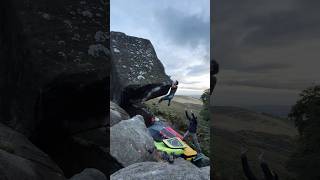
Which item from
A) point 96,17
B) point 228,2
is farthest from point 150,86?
point 228,2

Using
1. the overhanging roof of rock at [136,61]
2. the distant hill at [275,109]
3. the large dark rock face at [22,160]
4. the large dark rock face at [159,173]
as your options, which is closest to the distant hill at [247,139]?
the distant hill at [275,109]

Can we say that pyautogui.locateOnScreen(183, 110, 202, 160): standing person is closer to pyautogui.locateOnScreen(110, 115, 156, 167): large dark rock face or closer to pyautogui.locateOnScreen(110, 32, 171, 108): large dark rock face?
pyautogui.locateOnScreen(110, 32, 171, 108): large dark rock face

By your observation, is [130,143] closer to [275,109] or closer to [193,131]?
[193,131]

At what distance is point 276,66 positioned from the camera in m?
2.16

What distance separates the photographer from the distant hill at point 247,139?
2219 millimetres

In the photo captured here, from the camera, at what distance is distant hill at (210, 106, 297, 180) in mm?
2219

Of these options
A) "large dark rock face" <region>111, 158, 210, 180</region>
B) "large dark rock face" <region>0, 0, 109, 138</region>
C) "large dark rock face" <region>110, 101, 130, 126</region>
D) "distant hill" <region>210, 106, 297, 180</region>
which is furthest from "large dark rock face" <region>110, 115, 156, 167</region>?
"distant hill" <region>210, 106, 297, 180</region>

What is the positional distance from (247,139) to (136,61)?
26.7ft

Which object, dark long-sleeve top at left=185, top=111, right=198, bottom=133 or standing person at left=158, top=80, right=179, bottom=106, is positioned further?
standing person at left=158, top=80, right=179, bottom=106

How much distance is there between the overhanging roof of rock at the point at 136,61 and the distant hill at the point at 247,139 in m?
7.25

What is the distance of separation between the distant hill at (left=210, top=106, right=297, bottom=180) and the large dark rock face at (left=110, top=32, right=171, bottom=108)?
6.84m

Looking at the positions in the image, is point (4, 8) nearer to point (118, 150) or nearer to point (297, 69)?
point (297, 69)

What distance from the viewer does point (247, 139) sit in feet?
7.66

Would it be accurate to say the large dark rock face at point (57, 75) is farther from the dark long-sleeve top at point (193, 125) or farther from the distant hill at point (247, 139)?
the dark long-sleeve top at point (193, 125)
